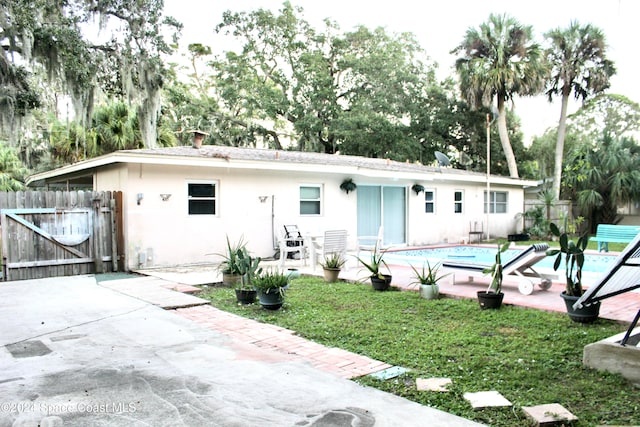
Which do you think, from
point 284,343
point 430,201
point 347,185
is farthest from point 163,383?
point 430,201

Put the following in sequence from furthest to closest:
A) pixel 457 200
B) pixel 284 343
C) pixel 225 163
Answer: pixel 457 200 < pixel 225 163 < pixel 284 343

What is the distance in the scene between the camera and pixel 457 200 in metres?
17.0

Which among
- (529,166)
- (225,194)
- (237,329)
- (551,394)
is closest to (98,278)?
(225,194)

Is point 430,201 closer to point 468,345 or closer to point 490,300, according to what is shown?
point 490,300

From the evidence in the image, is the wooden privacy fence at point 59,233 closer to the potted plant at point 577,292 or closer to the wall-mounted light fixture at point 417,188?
the potted plant at point 577,292

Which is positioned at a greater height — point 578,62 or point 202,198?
point 578,62

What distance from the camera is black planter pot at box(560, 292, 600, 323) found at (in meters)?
5.17

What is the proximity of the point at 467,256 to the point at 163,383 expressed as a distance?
10.9 m

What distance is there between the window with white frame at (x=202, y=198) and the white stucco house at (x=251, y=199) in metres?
0.02

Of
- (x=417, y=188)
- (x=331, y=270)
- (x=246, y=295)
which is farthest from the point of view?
(x=417, y=188)

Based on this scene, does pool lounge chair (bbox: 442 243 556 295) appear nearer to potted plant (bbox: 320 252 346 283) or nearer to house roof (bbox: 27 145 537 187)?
potted plant (bbox: 320 252 346 283)

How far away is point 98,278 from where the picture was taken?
9148 mm

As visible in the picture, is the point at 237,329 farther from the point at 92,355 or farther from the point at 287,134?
the point at 287,134

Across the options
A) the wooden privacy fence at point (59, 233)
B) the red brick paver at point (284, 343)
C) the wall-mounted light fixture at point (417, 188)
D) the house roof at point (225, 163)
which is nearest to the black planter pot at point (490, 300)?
the red brick paver at point (284, 343)
